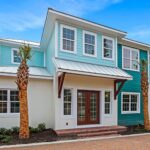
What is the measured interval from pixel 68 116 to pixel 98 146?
→ 383 centimetres

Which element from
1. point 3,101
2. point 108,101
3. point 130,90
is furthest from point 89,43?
point 3,101

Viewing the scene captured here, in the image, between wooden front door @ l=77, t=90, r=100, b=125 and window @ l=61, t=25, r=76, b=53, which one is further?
wooden front door @ l=77, t=90, r=100, b=125

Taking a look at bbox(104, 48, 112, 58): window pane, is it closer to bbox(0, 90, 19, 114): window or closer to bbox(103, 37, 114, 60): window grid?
bbox(103, 37, 114, 60): window grid

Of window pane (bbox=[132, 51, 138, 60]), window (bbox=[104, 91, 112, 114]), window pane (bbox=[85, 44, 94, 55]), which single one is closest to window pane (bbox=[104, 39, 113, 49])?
window pane (bbox=[85, 44, 94, 55])

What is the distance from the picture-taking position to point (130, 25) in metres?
23.5

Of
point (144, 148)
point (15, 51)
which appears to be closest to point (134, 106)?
point (144, 148)

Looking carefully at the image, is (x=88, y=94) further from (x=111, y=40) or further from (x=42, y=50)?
(x=42, y=50)

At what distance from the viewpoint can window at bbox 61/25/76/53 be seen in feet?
45.5

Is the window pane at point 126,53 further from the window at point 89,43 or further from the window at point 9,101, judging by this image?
the window at point 9,101

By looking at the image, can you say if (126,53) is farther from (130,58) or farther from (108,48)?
(108,48)

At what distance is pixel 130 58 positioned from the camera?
707 inches

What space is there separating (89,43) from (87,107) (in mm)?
4521

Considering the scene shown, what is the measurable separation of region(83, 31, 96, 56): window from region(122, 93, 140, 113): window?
470cm

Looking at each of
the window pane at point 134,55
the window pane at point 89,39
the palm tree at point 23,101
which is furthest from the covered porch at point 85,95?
the window pane at point 134,55
